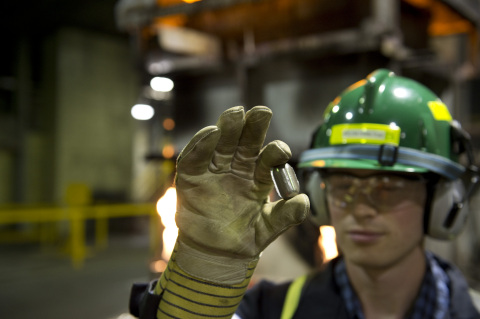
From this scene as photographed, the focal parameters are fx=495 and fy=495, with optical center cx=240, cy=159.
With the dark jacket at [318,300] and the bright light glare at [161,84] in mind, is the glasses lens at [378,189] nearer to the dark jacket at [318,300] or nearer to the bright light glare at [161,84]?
the dark jacket at [318,300]

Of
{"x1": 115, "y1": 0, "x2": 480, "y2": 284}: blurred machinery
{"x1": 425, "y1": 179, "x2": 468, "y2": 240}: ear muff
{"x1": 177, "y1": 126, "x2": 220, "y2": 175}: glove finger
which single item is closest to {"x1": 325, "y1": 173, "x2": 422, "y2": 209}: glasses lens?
{"x1": 425, "y1": 179, "x2": 468, "y2": 240}: ear muff

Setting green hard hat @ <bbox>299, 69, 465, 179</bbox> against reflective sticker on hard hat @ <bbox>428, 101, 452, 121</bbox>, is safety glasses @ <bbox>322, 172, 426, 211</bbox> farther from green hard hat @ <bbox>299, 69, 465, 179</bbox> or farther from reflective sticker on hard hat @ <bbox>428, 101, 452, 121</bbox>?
reflective sticker on hard hat @ <bbox>428, 101, 452, 121</bbox>

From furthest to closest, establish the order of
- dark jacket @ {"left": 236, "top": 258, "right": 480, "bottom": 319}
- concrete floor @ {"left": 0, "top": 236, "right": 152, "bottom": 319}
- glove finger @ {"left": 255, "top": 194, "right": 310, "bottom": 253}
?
1. concrete floor @ {"left": 0, "top": 236, "right": 152, "bottom": 319}
2. dark jacket @ {"left": 236, "top": 258, "right": 480, "bottom": 319}
3. glove finger @ {"left": 255, "top": 194, "right": 310, "bottom": 253}

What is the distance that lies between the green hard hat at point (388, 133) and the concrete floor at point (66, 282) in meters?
3.57

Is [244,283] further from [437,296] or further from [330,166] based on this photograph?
[437,296]

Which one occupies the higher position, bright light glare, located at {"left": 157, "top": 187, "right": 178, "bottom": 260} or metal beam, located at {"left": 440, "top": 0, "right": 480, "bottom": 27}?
metal beam, located at {"left": 440, "top": 0, "right": 480, "bottom": 27}

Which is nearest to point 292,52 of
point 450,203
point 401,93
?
point 401,93

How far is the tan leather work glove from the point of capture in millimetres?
1097

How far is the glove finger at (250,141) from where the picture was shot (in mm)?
1086

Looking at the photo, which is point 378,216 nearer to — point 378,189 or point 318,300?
point 378,189

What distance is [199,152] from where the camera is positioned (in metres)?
1.07

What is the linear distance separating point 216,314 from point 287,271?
221 cm

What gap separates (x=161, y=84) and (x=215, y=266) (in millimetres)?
3009

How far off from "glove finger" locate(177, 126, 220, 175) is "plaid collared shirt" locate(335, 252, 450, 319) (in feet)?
2.98
